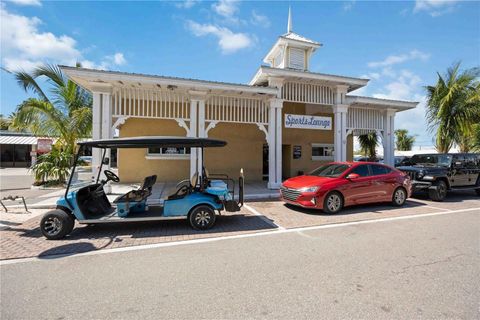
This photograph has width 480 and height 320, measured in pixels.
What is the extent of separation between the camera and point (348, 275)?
333 centimetres

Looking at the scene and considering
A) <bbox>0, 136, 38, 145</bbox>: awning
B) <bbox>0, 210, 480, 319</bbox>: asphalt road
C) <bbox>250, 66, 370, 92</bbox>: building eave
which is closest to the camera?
<bbox>0, 210, 480, 319</bbox>: asphalt road

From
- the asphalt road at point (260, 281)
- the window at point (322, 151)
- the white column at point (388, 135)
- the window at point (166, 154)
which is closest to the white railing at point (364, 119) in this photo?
the white column at point (388, 135)

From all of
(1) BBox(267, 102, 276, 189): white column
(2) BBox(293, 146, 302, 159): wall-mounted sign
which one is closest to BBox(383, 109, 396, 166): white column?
(2) BBox(293, 146, 302, 159): wall-mounted sign

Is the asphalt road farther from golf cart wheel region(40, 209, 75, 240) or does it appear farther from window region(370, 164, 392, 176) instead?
window region(370, 164, 392, 176)

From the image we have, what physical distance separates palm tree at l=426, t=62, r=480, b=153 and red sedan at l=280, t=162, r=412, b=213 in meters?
7.54

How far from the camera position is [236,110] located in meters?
10.4

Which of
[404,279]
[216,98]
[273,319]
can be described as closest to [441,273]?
[404,279]

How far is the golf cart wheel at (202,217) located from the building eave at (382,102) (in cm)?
906

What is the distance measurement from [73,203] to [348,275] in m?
5.03

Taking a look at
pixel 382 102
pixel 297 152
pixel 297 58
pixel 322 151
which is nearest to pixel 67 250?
pixel 297 152

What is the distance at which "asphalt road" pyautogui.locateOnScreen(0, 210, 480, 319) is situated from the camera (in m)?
2.58

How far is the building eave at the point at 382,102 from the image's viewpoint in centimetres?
1141

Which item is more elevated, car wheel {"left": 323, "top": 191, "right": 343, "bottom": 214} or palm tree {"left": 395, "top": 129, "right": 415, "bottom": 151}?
palm tree {"left": 395, "top": 129, "right": 415, "bottom": 151}

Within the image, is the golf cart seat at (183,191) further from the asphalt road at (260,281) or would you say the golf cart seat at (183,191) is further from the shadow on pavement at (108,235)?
the asphalt road at (260,281)
